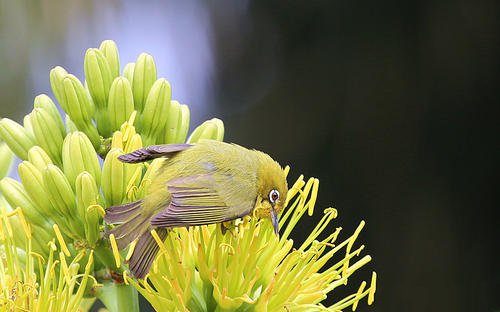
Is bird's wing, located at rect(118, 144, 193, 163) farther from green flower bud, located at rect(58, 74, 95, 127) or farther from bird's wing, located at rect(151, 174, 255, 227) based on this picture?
green flower bud, located at rect(58, 74, 95, 127)

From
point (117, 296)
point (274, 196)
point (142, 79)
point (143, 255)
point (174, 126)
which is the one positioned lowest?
point (117, 296)

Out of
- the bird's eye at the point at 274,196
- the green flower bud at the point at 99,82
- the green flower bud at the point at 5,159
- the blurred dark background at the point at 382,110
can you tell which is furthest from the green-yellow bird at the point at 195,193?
the blurred dark background at the point at 382,110

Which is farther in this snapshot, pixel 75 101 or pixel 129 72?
pixel 129 72

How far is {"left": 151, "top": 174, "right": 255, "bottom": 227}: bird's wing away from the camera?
1.56 metres

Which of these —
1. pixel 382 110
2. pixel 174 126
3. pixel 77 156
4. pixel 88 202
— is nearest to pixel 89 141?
pixel 77 156

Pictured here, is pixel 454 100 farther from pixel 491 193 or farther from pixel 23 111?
pixel 23 111

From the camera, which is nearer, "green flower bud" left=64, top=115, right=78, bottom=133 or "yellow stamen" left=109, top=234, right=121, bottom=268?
"yellow stamen" left=109, top=234, right=121, bottom=268

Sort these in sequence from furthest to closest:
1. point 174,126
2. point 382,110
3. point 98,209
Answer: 1. point 382,110
2. point 174,126
3. point 98,209

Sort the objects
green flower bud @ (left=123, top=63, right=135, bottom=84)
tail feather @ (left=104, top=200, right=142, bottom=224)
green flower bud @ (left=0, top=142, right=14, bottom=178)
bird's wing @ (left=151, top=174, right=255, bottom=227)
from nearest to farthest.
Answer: bird's wing @ (left=151, top=174, right=255, bottom=227)
tail feather @ (left=104, top=200, right=142, bottom=224)
green flower bud @ (left=123, top=63, right=135, bottom=84)
green flower bud @ (left=0, top=142, right=14, bottom=178)

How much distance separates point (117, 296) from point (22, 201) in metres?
0.30

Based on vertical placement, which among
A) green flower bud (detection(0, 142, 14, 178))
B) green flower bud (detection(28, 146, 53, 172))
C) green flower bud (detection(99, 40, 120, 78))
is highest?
green flower bud (detection(99, 40, 120, 78))

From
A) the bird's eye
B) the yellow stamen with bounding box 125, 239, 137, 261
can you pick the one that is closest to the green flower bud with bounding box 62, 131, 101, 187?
the yellow stamen with bounding box 125, 239, 137, 261

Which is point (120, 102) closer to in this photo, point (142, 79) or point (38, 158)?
point (142, 79)

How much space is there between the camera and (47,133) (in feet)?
→ 6.01
